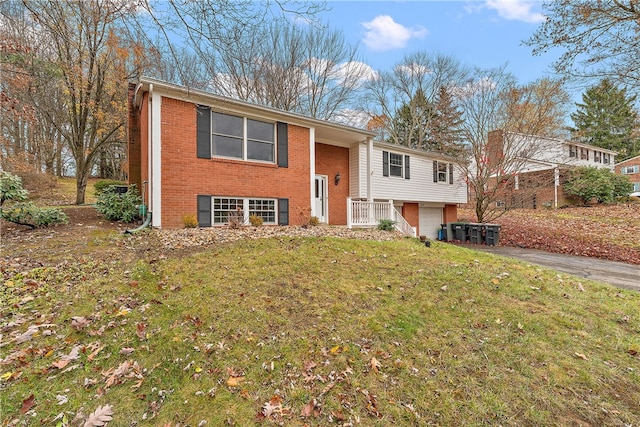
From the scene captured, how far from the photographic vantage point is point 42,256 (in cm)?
528

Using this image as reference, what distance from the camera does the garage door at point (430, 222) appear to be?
16.6 metres

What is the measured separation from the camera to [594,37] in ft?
28.2

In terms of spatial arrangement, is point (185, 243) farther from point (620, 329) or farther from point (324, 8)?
point (620, 329)

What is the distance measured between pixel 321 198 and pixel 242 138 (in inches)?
178

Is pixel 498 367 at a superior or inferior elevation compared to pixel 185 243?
inferior

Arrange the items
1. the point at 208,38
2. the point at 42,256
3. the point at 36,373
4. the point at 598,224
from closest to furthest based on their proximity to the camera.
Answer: the point at 36,373
the point at 208,38
the point at 42,256
the point at 598,224

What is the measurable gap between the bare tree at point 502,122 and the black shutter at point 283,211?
11443 mm

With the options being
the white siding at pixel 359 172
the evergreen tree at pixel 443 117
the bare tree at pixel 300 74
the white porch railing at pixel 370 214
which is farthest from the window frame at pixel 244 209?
the evergreen tree at pixel 443 117

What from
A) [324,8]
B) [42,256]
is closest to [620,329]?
[324,8]

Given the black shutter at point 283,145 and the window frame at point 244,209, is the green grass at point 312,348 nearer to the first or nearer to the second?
the window frame at point 244,209

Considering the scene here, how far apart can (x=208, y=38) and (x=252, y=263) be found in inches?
146

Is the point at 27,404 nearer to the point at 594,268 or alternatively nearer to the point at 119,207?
the point at 119,207

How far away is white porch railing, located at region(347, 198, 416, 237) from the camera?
37.1 ft

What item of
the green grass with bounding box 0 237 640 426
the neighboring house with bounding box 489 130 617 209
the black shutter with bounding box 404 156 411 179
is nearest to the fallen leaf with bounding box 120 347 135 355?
the green grass with bounding box 0 237 640 426
